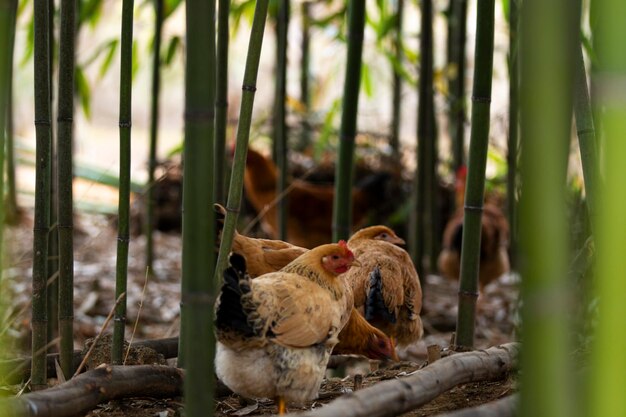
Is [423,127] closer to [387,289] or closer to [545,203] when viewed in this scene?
[387,289]

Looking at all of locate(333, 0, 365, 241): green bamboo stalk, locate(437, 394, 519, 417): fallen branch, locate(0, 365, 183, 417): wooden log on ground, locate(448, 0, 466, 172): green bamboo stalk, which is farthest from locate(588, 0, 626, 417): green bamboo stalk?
locate(448, 0, 466, 172): green bamboo stalk

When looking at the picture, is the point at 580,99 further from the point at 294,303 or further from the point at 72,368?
the point at 72,368

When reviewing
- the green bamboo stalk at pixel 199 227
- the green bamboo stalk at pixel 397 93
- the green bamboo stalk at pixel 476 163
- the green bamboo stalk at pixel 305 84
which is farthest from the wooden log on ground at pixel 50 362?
the green bamboo stalk at pixel 305 84

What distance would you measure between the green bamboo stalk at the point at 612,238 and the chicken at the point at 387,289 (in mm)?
2118

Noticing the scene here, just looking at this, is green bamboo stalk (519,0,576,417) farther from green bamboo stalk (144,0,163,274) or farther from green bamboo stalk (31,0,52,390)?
green bamboo stalk (144,0,163,274)

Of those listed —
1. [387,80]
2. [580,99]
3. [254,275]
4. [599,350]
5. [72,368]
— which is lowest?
[72,368]

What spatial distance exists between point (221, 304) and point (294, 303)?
0.81ft

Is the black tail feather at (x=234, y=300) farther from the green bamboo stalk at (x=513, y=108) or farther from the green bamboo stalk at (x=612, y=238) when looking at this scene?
the green bamboo stalk at (x=513, y=108)

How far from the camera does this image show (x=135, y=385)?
7.61 ft

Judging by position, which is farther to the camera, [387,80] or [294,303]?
[387,80]

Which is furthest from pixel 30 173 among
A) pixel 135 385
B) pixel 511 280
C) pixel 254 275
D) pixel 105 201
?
pixel 135 385

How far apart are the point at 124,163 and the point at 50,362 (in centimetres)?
81

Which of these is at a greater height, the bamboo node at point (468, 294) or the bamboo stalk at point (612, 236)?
the bamboo stalk at point (612, 236)

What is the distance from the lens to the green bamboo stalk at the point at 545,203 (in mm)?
1231
